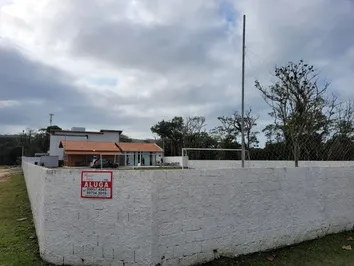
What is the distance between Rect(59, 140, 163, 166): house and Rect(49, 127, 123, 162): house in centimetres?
513

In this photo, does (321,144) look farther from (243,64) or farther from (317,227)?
(317,227)

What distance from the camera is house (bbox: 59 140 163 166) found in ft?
148

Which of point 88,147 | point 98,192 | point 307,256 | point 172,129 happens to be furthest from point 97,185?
point 172,129

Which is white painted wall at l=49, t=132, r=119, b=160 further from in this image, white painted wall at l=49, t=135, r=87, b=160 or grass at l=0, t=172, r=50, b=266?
grass at l=0, t=172, r=50, b=266

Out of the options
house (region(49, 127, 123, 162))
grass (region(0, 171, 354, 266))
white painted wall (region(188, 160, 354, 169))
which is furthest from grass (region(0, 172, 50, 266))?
house (region(49, 127, 123, 162))

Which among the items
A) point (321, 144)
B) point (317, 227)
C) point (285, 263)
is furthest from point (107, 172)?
point (321, 144)

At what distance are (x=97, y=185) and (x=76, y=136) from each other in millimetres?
56736

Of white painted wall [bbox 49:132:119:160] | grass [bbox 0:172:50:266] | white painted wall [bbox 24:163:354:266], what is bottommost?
grass [bbox 0:172:50:266]

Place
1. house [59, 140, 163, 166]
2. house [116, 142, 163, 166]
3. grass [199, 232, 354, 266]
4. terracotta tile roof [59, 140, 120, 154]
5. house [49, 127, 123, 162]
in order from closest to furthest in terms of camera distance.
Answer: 1. grass [199, 232, 354, 266]
2. house [59, 140, 163, 166]
3. terracotta tile roof [59, 140, 120, 154]
4. house [116, 142, 163, 166]
5. house [49, 127, 123, 162]

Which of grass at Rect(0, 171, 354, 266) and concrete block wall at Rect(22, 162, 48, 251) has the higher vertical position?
concrete block wall at Rect(22, 162, 48, 251)

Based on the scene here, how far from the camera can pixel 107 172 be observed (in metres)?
4.61

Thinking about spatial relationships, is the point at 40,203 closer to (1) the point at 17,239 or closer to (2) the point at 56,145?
(1) the point at 17,239

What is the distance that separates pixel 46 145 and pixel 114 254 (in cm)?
7215

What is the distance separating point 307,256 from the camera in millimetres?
5344
